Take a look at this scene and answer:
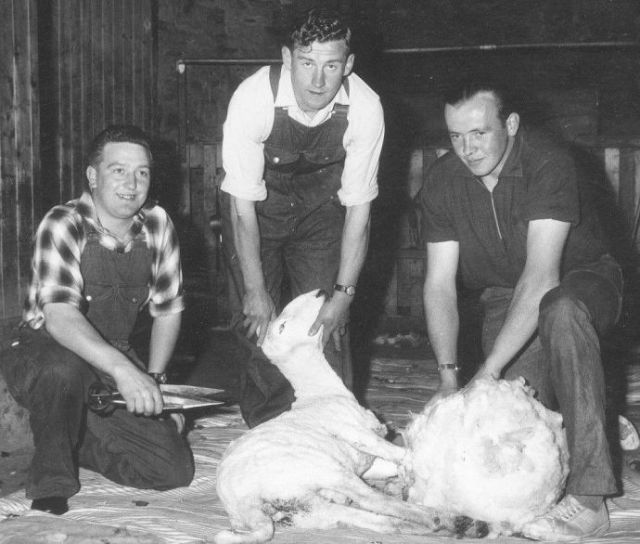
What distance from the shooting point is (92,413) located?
11.8 feet

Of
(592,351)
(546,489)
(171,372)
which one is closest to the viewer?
(546,489)

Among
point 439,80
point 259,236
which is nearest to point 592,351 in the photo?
point 259,236

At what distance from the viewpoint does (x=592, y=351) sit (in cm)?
295

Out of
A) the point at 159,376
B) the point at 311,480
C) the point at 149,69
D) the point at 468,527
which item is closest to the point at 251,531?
the point at 311,480

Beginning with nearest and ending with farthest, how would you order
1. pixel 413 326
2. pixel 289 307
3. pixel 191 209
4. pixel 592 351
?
pixel 592 351, pixel 289 307, pixel 413 326, pixel 191 209

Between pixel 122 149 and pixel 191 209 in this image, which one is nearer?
pixel 122 149

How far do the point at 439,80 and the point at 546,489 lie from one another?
7089 millimetres

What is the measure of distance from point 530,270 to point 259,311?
54.6 inches

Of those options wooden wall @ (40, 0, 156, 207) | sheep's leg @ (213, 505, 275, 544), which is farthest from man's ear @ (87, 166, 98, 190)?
wooden wall @ (40, 0, 156, 207)

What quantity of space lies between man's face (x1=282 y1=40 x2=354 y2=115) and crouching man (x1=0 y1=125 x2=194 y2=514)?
772 millimetres

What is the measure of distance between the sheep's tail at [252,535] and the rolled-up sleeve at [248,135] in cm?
176

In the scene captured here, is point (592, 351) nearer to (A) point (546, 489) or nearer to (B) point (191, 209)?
(A) point (546, 489)

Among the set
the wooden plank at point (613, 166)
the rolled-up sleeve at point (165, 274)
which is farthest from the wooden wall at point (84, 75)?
the wooden plank at point (613, 166)

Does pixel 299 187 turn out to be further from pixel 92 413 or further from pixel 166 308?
pixel 92 413
